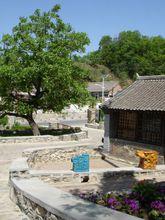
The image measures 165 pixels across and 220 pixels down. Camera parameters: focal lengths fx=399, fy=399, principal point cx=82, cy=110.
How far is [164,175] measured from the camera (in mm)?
17609

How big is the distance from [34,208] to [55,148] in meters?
11.8

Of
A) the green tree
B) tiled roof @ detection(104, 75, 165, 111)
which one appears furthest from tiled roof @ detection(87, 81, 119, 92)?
tiled roof @ detection(104, 75, 165, 111)

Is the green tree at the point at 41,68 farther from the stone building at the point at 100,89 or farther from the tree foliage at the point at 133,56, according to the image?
the tree foliage at the point at 133,56

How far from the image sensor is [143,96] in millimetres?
23141

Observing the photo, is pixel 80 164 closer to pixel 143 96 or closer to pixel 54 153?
pixel 54 153

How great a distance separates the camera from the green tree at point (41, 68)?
91.3ft

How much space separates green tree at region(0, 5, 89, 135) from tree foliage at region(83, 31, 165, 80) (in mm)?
75119

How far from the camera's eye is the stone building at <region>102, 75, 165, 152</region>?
21109mm

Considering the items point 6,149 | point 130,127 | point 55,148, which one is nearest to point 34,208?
point 55,148

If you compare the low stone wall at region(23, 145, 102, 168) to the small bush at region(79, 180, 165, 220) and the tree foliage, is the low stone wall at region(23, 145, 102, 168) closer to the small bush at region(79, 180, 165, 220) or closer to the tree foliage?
the small bush at region(79, 180, 165, 220)

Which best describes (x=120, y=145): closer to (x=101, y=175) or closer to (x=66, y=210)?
(x=101, y=175)

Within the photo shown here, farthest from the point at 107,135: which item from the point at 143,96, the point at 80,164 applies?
the point at 80,164

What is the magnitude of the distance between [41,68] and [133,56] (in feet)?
287

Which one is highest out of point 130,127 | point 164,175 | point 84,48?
point 84,48
